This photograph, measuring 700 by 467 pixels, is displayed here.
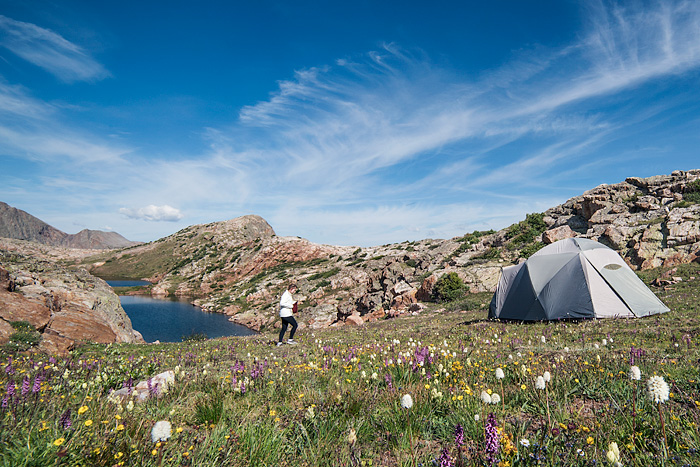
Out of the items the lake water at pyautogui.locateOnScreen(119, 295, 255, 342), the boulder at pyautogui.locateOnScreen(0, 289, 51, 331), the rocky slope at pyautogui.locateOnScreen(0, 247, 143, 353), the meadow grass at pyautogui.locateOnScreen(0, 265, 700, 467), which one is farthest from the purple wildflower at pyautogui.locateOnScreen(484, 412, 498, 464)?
the lake water at pyautogui.locateOnScreen(119, 295, 255, 342)

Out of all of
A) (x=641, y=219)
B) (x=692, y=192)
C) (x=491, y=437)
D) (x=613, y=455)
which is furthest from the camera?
(x=692, y=192)

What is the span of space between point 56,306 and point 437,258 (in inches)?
1546

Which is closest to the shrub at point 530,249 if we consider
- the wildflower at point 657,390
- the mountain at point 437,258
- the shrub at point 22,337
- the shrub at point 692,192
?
the mountain at point 437,258

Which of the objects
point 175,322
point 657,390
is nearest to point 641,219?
point 657,390

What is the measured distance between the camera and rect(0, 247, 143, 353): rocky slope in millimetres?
14320

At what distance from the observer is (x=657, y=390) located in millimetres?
2859

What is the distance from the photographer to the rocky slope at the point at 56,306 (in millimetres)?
14320

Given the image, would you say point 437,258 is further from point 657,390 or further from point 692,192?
point 657,390

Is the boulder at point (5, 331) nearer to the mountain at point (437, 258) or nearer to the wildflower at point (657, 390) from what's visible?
the wildflower at point (657, 390)

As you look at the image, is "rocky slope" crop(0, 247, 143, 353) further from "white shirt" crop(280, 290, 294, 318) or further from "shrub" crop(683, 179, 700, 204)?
"shrub" crop(683, 179, 700, 204)

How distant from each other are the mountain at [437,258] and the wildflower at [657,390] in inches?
934

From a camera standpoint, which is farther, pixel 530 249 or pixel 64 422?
pixel 530 249

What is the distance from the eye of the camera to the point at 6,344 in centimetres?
1174

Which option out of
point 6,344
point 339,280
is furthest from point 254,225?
point 6,344
